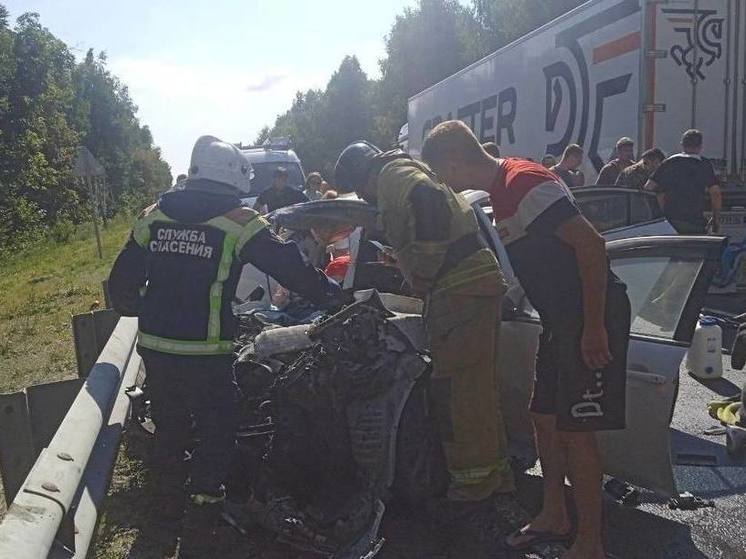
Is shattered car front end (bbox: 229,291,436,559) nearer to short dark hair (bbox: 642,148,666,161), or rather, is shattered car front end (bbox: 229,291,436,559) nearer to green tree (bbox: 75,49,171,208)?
short dark hair (bbox: 642,148,666,161)

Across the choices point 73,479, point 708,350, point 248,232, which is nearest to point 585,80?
point 708,350

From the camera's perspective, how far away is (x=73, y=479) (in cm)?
240

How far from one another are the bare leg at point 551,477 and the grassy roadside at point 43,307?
9.60 feet

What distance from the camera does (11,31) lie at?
3853 cm

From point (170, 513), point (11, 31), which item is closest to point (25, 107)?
point (11, 31)

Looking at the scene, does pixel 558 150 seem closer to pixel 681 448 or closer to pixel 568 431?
pixel 681 448

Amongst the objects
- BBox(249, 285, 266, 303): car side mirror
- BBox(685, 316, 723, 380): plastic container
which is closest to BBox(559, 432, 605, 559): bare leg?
BBox(249, 285, 266, 303): car side mirror

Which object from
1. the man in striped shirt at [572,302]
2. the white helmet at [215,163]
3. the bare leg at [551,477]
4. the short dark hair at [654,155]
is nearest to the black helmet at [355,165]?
the man in striped shirt at [572,302]

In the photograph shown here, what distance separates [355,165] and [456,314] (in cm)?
89

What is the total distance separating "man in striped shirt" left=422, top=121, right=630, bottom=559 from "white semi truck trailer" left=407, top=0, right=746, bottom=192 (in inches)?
272

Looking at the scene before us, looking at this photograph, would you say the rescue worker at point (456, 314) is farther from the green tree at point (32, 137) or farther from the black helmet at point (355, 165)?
the green tree at point (32, 137)

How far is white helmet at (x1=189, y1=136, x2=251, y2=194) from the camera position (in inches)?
130

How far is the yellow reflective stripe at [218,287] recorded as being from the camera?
3.17 m

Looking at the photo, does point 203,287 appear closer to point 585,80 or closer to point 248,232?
point 248,232
